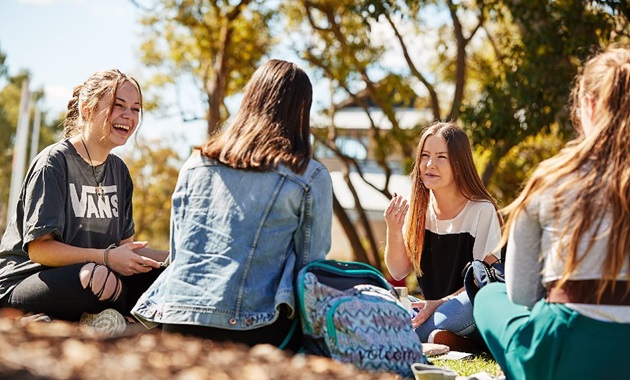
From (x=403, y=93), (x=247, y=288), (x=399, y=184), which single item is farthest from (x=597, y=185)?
(x=399, y=184)

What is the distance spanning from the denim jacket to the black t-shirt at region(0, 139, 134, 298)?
97cm

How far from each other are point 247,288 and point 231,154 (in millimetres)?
547

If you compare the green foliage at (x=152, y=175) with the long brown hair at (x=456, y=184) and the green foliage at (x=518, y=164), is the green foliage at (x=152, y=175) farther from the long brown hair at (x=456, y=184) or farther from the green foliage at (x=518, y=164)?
the long brown hair at (x=456, y=184)

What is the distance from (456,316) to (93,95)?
7.80ft

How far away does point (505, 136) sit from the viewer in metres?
11.2

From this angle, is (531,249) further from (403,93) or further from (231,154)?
Answer: (403,93)

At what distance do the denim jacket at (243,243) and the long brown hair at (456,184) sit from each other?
1.79 meters

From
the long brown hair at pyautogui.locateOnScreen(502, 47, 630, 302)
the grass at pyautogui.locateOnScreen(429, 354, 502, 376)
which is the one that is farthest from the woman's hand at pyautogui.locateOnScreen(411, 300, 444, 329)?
the long brown hair at pyautogui.locateOnScreen(502, 47, 630, 302)

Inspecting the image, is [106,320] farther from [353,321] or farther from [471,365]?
[471,365]

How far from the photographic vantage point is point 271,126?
3432mm

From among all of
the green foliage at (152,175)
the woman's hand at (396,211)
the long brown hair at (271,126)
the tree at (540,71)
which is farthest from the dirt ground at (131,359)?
the green foliage at (152,175)

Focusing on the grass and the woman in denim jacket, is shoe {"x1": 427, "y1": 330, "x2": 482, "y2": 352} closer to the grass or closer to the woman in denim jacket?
the grass

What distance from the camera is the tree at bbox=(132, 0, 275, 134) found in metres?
15.1

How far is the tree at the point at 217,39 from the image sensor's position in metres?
15.1
